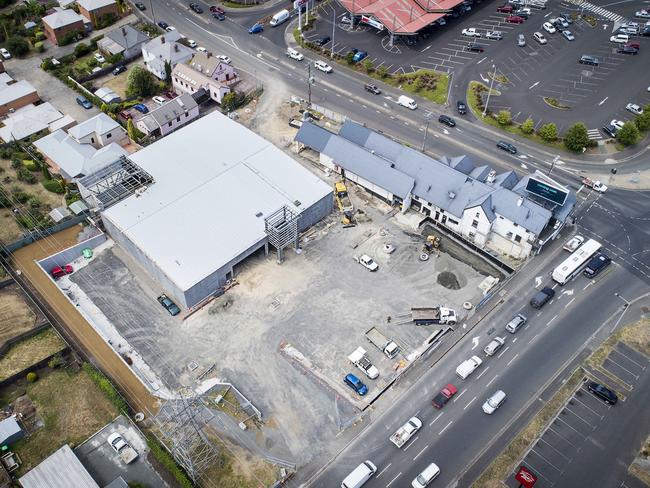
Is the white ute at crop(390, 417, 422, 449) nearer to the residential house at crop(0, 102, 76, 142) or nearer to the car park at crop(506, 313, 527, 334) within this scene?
the car park at crop(506, 313, 527, 334)

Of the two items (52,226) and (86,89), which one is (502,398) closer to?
(52,226)

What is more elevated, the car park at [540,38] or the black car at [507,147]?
the car park at [540,38]

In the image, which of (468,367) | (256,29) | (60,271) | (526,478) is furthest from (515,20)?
(60,271)

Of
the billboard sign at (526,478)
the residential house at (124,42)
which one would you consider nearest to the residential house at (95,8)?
the residential house at (124,42)

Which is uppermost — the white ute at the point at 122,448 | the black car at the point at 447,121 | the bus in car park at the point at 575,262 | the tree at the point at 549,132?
the tree at the point at 549,132

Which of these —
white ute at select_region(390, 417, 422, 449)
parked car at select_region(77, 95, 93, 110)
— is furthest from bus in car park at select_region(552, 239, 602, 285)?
parked car at select_region(77, 95, 93, 110)

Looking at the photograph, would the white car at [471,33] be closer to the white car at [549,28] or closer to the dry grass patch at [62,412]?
the white car at [549,28]

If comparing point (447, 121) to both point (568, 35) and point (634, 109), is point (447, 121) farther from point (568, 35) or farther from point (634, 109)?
point (568, 35)
